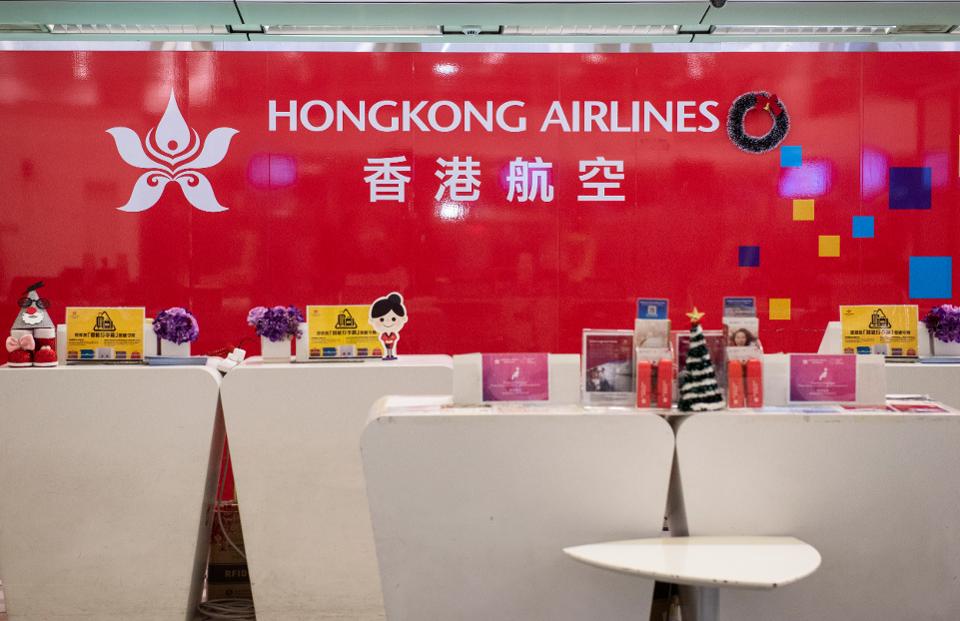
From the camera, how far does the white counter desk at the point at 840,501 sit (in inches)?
95.9

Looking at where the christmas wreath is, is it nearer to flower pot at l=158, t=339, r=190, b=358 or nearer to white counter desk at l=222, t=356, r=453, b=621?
white counter desk at l=222, t=356, r=453, b=621

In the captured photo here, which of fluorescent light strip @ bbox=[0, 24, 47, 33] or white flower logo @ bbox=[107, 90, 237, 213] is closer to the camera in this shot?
white flower logo @ bbox=[107, 90, 237, 213]

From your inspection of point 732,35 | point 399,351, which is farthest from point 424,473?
point 732,35

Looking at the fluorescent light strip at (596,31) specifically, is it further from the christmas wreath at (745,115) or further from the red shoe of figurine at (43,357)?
the red shoe of figurine at (43,357)

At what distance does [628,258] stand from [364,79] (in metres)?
1.72

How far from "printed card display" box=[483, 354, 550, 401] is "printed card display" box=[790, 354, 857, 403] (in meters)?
0.68

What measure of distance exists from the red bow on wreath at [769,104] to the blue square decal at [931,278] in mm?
1100

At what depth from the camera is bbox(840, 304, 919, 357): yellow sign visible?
3.87 metres

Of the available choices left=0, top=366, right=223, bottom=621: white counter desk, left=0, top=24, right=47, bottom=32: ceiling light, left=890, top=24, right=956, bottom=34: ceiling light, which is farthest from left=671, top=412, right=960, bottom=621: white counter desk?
left=0, top=24, right=47, bottom=32: ceiling light

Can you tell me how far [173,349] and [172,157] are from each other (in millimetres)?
1744

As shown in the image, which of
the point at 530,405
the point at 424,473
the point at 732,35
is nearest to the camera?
the point at 424,473

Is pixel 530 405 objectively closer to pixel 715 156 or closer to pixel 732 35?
pixel 715 156

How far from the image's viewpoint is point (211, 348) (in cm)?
514

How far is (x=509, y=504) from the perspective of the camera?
98.1 inches
